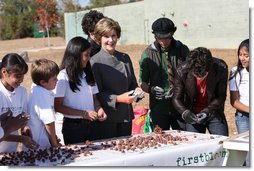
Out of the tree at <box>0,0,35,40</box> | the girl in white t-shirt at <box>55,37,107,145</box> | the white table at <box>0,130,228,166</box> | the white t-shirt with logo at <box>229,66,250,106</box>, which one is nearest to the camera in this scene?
the white table at <box>0,130,228,166</box>

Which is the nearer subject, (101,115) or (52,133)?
(52,133)

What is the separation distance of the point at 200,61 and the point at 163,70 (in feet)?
1.99

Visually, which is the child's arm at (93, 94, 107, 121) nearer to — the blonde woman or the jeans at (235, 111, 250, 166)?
the blonde woman

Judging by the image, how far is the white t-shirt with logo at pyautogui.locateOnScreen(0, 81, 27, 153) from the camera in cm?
323

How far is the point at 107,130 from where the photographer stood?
3.89 m

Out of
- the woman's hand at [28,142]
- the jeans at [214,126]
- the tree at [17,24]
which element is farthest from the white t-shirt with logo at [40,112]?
the tree at [17,24]

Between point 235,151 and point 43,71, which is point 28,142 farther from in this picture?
point 235,151

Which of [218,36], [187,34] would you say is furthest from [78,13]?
[218,36]

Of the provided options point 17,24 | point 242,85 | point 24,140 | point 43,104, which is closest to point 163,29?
point 242,85

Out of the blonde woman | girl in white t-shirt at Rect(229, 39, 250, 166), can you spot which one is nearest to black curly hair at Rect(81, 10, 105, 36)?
the blonde woman

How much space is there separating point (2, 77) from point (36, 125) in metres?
0.41

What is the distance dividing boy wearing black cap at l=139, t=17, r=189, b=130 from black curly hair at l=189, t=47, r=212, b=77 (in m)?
0.47

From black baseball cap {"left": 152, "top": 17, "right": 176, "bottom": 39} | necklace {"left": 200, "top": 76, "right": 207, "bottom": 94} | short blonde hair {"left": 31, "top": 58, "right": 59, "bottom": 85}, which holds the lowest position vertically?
necklace {"left": 200, "top": 76, "right": 207, "bottom": 94}

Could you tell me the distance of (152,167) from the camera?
3.06 m
